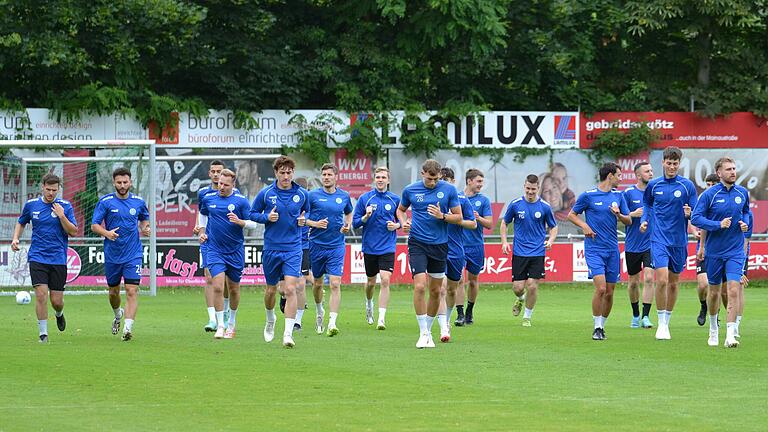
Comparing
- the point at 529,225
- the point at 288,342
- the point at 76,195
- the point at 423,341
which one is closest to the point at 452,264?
the point at 423,341

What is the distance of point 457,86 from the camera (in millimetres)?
37844

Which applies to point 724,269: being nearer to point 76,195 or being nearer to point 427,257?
point 427,257

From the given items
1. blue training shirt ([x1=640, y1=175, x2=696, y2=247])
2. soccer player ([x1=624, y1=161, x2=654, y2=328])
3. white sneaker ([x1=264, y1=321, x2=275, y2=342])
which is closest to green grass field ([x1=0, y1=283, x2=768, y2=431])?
white sneaker ([x1=264, y1=321, x2=275, y2=342])

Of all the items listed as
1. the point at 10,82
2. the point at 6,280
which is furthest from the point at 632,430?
the point at 10,82

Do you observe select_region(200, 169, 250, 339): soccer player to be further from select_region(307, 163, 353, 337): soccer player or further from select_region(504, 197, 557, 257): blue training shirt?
select_region(504, 197, 557, 257): blue training shirt

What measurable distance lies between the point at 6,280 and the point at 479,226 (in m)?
13.5

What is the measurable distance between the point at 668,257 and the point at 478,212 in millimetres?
3699

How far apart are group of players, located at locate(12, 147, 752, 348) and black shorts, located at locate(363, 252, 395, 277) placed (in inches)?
0.6

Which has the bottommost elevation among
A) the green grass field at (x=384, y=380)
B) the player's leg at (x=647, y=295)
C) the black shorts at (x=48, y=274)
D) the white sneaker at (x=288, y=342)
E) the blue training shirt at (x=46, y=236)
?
the green grass field at (x=384, y=380)

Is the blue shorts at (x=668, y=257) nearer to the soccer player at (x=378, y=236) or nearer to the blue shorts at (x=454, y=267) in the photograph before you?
the blue shorts at (x=454, y=267)

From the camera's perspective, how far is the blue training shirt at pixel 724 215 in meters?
16.0

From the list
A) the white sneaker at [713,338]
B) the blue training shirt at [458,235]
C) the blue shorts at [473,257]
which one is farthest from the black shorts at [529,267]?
the white sneaker at [713,338]

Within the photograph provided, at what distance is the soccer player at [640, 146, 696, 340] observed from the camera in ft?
57.8

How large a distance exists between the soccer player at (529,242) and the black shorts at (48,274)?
6.50m
